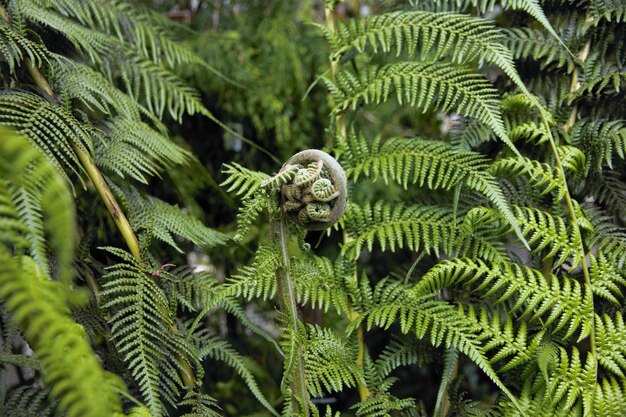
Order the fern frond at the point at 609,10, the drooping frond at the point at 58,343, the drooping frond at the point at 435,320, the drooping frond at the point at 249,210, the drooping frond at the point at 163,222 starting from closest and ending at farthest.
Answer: the drooping frond at the point at 58,343
the drooping frond at the point at 249,210
the drooping frond at the point at 435,320
the drooping frond at the point at 163,222
the fern frond at the point at 609,10

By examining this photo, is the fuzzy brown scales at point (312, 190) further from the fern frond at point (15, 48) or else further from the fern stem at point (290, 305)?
the fern frond at point (15, 48)

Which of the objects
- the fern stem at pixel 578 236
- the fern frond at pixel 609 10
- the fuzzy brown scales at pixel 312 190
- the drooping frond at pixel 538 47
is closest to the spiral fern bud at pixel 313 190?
the fuzzy brown scales at pixel 312 190

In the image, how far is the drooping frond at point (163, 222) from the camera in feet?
3.45

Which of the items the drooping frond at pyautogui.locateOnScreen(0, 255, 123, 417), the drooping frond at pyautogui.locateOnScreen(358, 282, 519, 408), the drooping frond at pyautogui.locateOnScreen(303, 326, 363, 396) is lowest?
the drooping frond at pyautogui.locateOnScreen(303, 326, 363, 396)

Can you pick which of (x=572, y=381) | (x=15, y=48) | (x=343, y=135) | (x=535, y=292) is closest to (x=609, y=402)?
(x=572, y=381)

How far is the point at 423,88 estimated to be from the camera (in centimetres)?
112

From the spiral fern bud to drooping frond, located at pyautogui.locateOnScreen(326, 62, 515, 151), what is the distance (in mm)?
299

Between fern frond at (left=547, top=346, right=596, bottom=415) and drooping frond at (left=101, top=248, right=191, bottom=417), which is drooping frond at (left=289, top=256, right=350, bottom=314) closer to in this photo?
drooping frond at (left=101, top=248, right=191, bottom=417)

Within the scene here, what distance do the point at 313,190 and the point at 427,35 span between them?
0.47 metres

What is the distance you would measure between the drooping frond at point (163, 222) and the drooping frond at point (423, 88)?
1.11 feet

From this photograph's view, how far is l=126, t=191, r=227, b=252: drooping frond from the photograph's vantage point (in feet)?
3.45

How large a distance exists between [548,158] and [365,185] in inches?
24.9

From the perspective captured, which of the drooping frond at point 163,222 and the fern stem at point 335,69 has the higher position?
the fern stem at point 335,69

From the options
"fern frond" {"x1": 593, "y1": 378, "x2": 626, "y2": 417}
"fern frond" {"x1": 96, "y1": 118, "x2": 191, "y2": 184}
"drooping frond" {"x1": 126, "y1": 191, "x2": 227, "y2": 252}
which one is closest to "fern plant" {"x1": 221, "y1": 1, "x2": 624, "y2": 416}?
"fern frond" {"x1": 593, "y1": 378, "x2": 626, "y2": 417}
